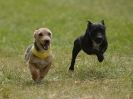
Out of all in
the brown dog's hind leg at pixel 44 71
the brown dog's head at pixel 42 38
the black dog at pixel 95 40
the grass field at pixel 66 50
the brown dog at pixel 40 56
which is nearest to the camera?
the grass field at pixel 66 50

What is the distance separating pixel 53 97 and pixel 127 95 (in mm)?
1323

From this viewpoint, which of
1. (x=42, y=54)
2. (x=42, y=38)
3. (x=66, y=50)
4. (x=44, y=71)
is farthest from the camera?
(x=66, y=50)

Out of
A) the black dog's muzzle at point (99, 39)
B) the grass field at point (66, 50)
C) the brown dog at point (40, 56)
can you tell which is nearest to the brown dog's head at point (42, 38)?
the brown dog at point (40, 56)

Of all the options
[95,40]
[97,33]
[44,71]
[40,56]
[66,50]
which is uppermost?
[97,33]

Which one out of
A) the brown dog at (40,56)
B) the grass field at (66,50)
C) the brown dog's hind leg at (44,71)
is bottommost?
the grass field at (66,50)

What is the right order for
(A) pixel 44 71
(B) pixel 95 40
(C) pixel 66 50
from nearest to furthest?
(A) pixel 44 71
(B) pixel 95 40
(C) pixel 66 50

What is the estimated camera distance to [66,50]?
761 inches

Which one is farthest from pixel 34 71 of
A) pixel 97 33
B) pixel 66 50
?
pixel 66 50

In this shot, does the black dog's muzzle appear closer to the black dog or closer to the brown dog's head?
the black dog

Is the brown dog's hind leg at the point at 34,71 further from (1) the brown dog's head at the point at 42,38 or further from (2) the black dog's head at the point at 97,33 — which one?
(2) the black dog's head at the point at 97,33

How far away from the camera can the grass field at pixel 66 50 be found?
12.0 m

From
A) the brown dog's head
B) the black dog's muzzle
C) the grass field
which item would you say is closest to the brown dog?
the brown dog's head

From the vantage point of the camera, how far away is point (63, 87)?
40.8 ft

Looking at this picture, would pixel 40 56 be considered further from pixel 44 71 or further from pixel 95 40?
pixel 95 40
